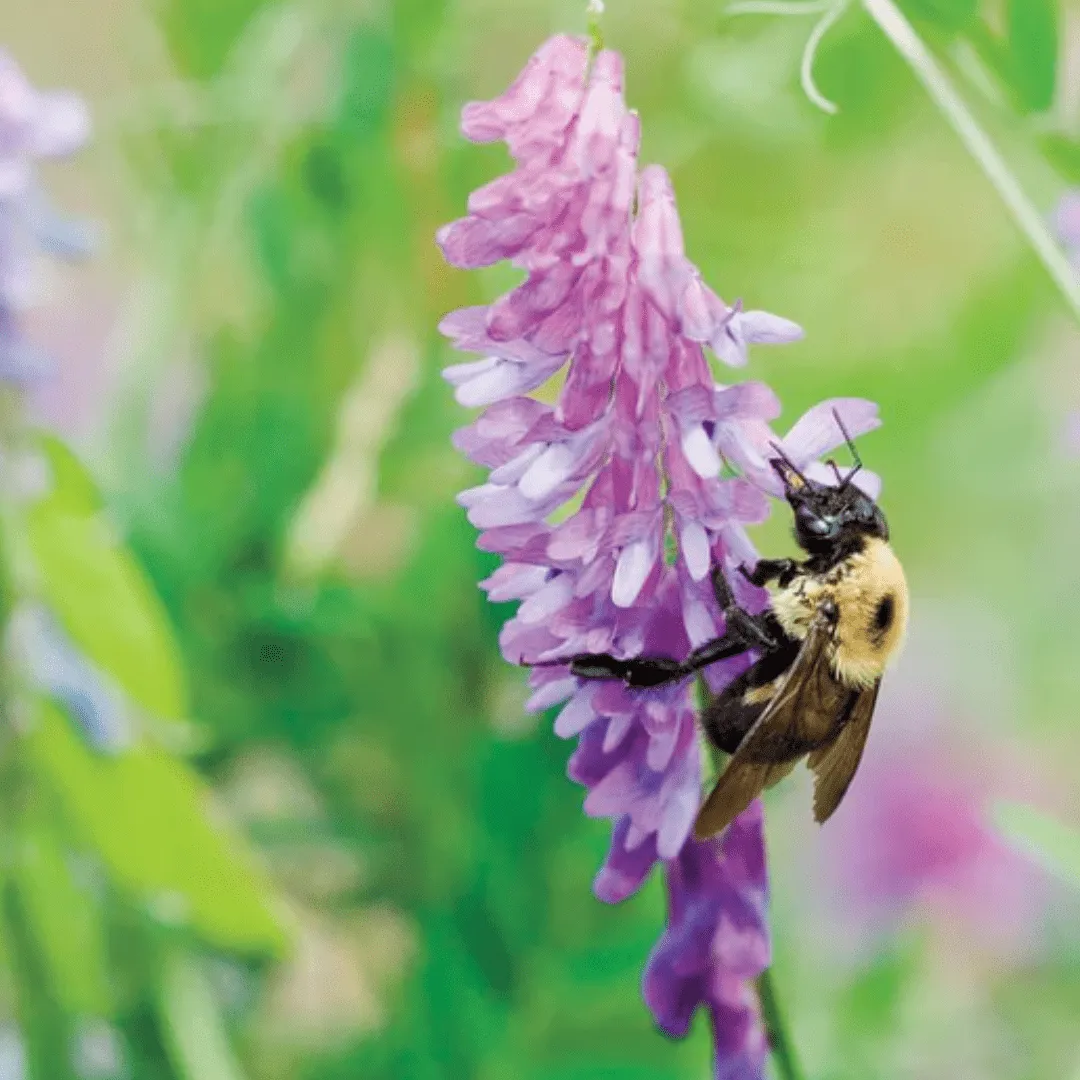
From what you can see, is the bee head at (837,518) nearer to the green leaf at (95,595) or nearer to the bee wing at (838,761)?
the bee wing at (838,761)

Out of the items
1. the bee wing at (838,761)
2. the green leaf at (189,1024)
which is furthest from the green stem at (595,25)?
the green leaf at (189,1024)

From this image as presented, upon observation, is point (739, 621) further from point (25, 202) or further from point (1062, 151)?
point (25, 202)

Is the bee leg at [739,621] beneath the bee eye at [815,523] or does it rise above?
beneath

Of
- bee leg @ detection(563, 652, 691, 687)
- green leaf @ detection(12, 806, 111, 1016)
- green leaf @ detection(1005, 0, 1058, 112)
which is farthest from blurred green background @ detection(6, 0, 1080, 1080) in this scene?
bee leg @ detection(563, 652, 691, 687)

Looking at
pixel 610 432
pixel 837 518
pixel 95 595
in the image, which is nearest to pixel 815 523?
pixel 837 518

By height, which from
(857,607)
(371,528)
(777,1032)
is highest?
(371,528)
